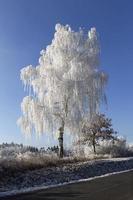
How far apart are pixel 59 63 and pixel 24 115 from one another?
523 cm

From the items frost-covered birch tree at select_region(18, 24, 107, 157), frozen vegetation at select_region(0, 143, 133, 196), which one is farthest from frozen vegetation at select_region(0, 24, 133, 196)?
frozen vegetation at select_region(0, 143, 133, 196)

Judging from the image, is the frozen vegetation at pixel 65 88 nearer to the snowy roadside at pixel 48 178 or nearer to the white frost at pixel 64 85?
the white frost at pixel 64 85

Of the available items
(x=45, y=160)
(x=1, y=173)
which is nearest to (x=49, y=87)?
(x=45, y=160)

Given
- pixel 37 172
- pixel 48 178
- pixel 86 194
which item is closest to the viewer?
pixel 86 194

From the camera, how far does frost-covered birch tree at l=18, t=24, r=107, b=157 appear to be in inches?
1264

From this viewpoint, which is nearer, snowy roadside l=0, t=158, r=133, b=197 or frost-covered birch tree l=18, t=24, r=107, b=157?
snowy roadside l=0, t=158, r=133, b=197

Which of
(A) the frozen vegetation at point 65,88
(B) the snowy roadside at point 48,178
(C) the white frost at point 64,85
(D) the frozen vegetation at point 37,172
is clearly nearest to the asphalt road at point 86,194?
(B) the snowy roadside at point 48,178

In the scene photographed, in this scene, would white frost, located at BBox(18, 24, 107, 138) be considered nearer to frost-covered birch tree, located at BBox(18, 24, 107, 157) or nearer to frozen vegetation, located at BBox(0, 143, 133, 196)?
frost-covered birch tree, located at BBox(18, 24, 107, 157)

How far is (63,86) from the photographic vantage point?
32.1 meters

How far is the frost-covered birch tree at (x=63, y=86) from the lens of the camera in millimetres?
32094

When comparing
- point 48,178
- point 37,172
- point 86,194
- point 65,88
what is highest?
point 65,88

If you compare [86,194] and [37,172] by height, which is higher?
[37,172]

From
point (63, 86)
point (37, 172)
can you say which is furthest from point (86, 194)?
point (63, 86)

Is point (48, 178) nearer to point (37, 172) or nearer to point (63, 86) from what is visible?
point (37, 172)
